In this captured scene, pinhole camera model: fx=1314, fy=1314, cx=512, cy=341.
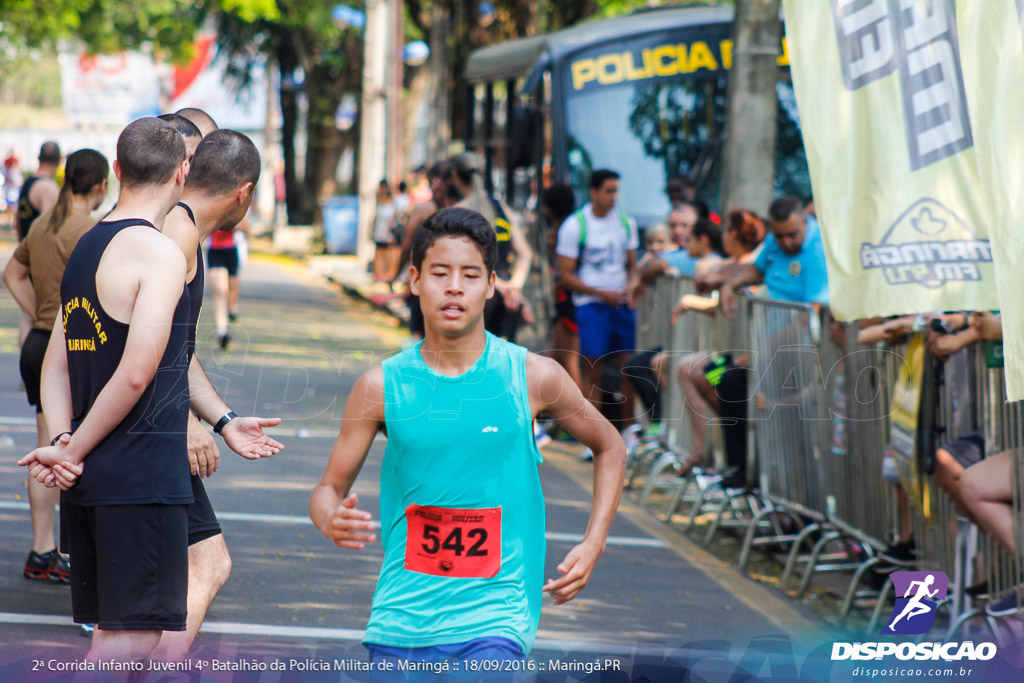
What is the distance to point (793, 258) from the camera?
7.80 meters

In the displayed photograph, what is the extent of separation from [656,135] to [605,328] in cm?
287

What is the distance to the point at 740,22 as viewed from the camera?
1045 centimetres

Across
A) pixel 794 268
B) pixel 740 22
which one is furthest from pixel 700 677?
pixel 740 22

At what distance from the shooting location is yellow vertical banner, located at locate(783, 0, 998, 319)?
489cm

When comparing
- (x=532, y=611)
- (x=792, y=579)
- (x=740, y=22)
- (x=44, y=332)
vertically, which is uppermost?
(x=740, y=22)

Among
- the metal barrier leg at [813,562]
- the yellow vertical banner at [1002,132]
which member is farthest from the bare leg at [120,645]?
the metal barrier leg at [813,562]

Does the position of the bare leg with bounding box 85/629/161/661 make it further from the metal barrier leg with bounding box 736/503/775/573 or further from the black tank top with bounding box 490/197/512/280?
the black tank top with bounding box 490/197/512/280

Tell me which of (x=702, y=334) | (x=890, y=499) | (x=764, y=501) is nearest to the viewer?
(x=890, y=499)

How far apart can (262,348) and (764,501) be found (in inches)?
296

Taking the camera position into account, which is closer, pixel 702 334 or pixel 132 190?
pixel 132 190

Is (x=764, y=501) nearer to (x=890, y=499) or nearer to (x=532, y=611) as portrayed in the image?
(x=890, y=499)

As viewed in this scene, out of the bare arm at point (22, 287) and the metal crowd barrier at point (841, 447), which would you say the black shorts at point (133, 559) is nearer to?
the bare arm at point (22, 287)

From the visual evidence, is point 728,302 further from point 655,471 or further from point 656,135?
point 656,135

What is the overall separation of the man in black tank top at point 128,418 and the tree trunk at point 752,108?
295 inches
